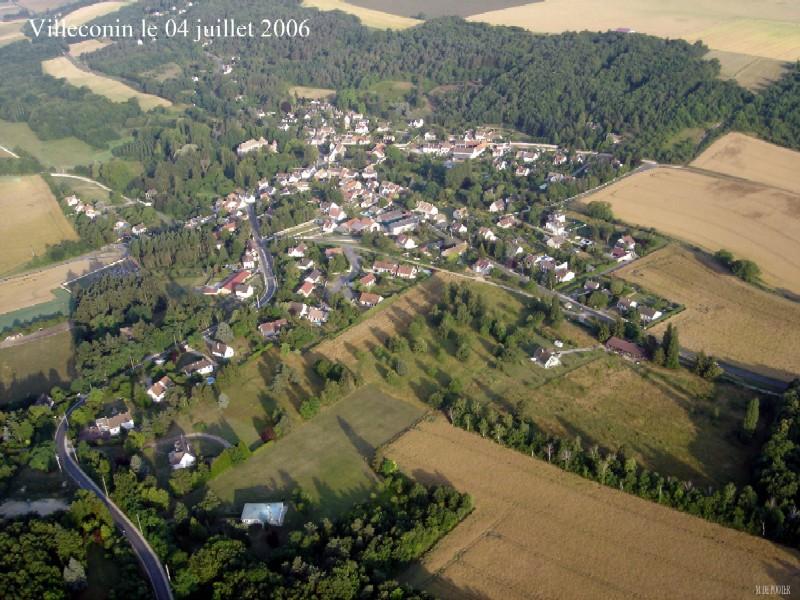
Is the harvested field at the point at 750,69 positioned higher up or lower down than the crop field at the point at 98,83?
higher up

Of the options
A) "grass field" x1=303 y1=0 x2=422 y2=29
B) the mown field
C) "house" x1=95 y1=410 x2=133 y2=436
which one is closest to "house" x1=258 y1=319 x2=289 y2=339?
the mown field

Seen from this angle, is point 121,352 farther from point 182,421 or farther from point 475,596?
point 475,596

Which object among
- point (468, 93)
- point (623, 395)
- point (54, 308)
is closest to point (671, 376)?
point (623, 395)

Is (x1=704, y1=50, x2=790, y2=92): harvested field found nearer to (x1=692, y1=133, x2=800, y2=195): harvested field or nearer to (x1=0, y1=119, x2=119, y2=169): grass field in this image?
(x1=692, y1=133, x2=800, y2=195): harvested field

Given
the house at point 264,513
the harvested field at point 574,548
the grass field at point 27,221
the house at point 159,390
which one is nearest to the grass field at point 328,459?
the house at point 264,513

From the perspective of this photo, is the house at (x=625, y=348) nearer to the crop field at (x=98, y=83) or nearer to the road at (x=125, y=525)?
the road at (x=125, y=525)

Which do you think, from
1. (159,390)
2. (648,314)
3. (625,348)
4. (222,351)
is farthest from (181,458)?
(648,314)
